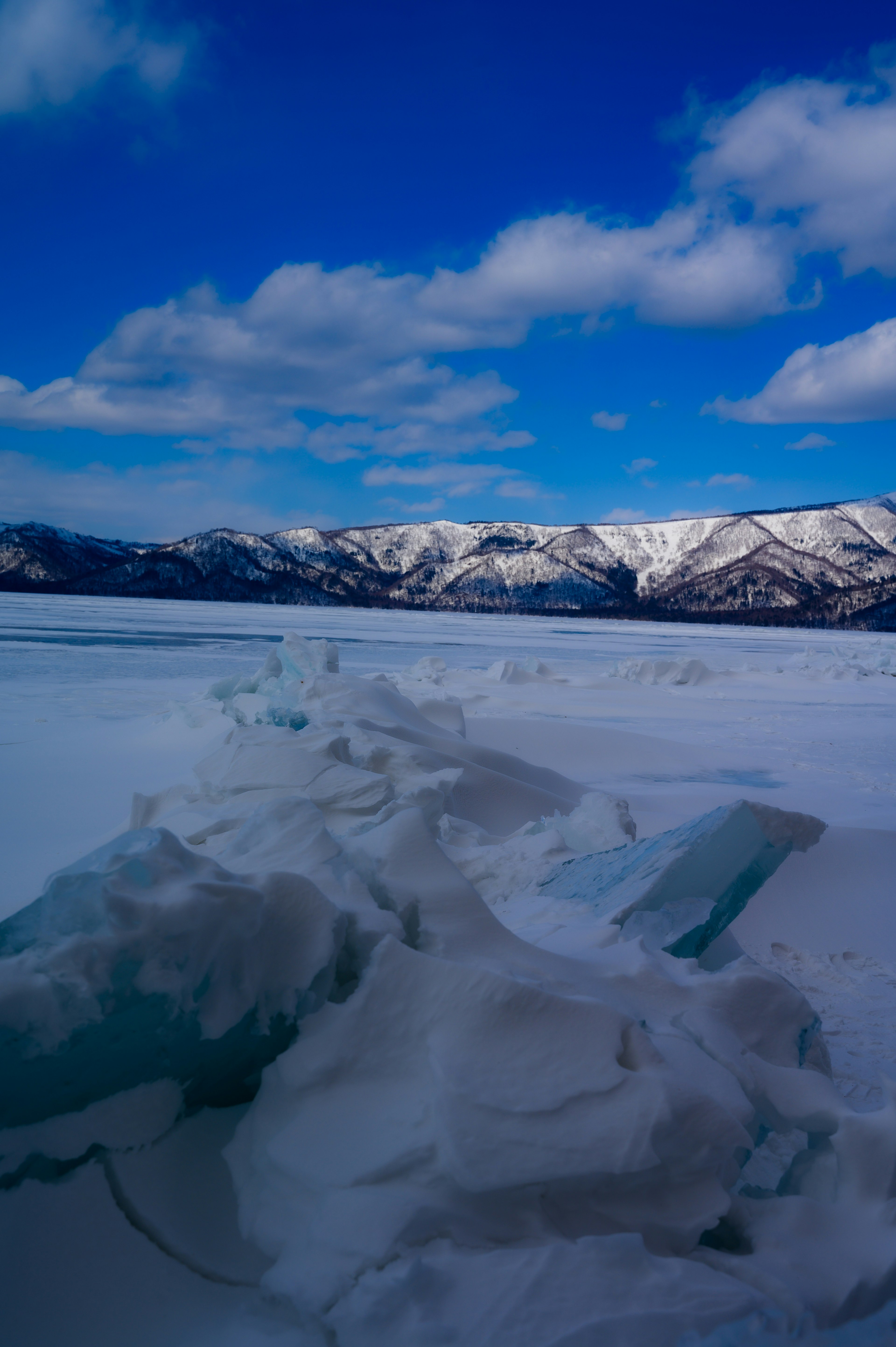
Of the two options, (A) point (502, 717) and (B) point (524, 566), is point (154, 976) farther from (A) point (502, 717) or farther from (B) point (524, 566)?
(B) point (524, 566)

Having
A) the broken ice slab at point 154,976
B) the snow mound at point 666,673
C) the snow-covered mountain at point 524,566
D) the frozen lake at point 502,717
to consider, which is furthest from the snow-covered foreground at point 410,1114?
the snow-covered mountain at point 524,566

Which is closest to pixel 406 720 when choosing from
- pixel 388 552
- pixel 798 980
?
pixel 798 980

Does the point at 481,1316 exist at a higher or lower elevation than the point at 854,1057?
higher

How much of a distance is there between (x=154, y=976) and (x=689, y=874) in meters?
1.39

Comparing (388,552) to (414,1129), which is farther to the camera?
(388,552)

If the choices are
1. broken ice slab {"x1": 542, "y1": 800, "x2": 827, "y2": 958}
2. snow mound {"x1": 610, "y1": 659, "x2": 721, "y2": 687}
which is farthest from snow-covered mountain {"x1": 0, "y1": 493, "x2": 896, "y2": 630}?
broken ice slab {"x1": 542, "y1": 800, "x2": 827, "y2": 958}

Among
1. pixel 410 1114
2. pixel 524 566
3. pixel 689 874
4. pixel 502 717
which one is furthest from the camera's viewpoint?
pixel 524 566

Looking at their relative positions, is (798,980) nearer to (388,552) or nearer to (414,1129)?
(414,1129)

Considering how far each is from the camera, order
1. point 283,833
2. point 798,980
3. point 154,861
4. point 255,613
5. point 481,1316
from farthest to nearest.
Answer: 1. point 255,613
2. point 798,980
3. point 283,833
4. point 154,861
5. point 481,1316

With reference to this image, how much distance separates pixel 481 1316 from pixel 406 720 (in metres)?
4.01

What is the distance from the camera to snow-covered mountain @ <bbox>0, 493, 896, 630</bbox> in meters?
108

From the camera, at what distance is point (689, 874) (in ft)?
6.57

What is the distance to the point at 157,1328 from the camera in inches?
37.7

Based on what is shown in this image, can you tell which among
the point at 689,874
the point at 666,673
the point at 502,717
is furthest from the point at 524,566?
the point at 689,874
